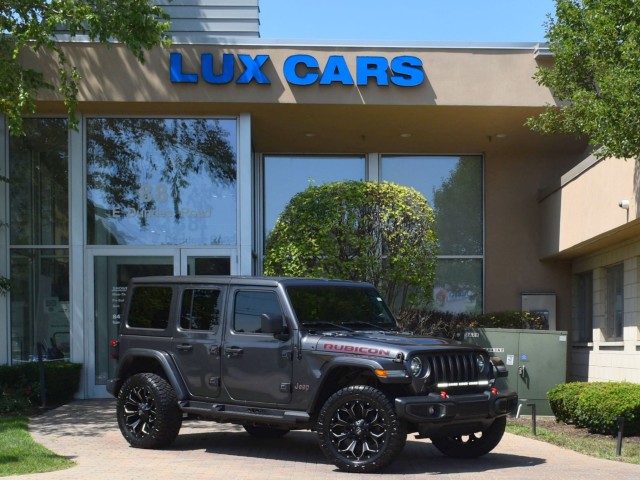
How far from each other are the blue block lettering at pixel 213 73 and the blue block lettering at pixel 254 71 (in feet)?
0.60

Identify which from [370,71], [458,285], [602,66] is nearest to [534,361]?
[458,285]

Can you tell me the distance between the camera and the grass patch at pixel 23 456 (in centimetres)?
919

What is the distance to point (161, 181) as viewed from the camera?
1730 centimetres

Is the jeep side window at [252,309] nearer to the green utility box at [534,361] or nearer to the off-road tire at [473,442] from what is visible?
the off-road tire at [473,442]

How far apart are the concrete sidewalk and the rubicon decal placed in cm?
115

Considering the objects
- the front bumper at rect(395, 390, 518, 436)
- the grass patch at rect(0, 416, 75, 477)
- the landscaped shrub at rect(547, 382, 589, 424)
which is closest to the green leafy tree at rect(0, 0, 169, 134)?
the grass patch at rect(0, 416, 75, 477)

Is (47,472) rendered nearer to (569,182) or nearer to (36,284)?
(36,284)

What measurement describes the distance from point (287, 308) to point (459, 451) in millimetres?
2444

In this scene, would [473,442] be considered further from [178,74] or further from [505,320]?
[178,74]

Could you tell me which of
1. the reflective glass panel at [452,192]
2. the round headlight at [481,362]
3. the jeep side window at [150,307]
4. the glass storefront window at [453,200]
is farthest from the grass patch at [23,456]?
the reflective glass panel at [452,192]

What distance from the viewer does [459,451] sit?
33.4 feet

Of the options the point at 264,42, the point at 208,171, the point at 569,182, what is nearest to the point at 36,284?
the point at 208,171

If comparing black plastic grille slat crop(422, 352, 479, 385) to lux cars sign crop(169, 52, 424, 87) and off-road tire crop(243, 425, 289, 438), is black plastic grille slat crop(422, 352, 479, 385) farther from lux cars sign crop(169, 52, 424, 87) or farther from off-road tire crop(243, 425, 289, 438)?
lux cars sign crop(169, 52, 424, 87)

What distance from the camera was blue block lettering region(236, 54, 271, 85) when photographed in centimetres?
1661
